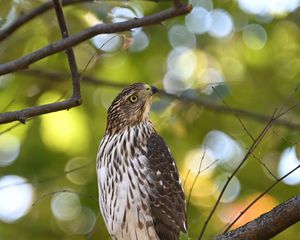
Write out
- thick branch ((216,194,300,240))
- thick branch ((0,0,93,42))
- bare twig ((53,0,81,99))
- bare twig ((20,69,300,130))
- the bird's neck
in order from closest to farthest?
thick branch ((216,194,300,240)) < bare twig ((53,0,81,99)) < thick branch ((0,0,93,42)) < the bird's neck < bare twig ((20,69,300,130))

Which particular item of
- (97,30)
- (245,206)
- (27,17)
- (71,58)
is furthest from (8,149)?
(97,30)

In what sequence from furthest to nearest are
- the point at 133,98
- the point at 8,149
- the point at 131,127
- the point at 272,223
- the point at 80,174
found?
the point at 8,149 → the point at 80,174 → the point at 133,98 → the point at 131,127 → the point at 272,223

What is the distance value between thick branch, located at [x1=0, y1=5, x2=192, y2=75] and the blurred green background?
2.17 meters

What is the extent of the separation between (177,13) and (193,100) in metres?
3.37

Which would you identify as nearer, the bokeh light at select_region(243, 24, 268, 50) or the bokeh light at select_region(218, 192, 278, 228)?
the bokeh light at select_region(218, 192, 278, 228)

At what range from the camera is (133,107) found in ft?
20.5

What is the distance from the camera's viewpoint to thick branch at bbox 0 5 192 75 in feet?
14.0

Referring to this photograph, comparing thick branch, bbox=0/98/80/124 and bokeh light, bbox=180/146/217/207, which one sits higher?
thick branch, bbox=0/98/80/124

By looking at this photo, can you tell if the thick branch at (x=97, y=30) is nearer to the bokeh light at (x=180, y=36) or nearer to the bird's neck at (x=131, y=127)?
the bird's neck at (x=131, y=127)

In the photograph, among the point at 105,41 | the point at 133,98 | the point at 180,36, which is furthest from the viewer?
the point at 180,36

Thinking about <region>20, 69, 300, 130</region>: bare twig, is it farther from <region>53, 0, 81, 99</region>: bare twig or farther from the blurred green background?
<region>53, 0, 81, 99</region>: bare twig

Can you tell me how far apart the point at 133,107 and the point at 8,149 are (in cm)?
262

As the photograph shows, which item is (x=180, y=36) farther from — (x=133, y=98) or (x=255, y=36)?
(x=133, y=98)

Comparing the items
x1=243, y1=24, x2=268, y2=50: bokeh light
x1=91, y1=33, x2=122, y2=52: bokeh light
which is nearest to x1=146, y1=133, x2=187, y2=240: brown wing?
x1=91, y1=33, x2=122, y2=52: bokeh light
